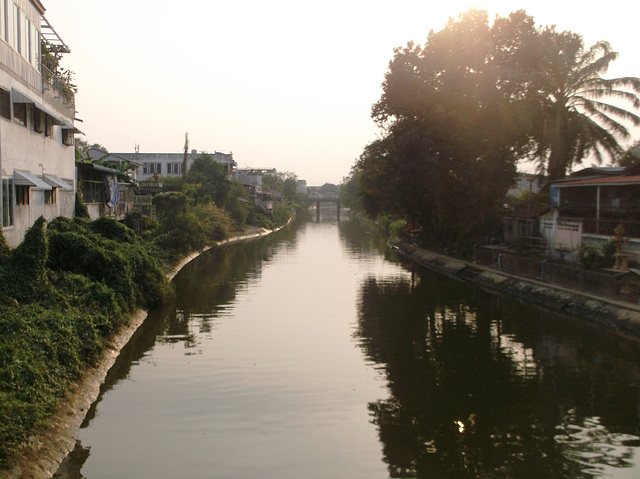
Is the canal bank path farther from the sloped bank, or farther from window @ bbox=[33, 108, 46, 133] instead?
the sloped bank

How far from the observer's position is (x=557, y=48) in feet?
120

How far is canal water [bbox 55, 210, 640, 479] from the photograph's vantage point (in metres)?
11.6

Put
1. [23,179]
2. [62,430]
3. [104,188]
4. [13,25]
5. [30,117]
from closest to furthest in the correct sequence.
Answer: [62,430]
[13,25]
[23,179]
[30,117]
[104,188]

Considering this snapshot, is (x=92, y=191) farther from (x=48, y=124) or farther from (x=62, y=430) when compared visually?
(x=62, y=430)

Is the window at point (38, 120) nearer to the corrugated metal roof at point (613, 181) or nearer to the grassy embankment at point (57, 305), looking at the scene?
the grassy embankment at point (57, 305)

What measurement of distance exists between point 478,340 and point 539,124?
20788 millimetres

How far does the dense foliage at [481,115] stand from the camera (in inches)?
1400

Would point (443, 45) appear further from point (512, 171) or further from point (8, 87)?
point (8, 87)

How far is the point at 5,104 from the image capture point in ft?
63.0

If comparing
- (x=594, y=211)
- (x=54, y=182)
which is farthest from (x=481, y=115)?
(x=54, y=182)

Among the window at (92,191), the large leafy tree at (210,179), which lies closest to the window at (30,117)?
the window at (92,191)

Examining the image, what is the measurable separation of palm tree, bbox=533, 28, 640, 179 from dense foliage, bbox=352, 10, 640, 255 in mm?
59

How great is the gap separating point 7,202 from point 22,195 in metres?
1.99

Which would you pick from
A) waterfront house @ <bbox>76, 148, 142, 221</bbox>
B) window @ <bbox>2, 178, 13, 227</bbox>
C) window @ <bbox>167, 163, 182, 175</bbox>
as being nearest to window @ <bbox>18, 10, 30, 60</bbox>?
window @ <bbox>2, 178, 13, 227</bbox>
